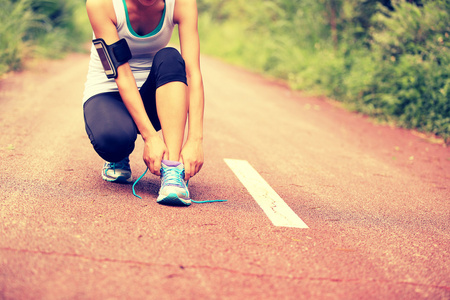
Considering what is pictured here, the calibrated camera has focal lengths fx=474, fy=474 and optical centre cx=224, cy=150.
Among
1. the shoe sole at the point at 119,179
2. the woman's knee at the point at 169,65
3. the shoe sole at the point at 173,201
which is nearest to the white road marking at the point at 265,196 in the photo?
the shoe sole at the point at 173,201

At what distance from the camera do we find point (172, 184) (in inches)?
106

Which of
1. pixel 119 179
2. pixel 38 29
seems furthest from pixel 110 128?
pixel 38 29

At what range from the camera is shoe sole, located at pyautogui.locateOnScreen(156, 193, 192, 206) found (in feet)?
8.84

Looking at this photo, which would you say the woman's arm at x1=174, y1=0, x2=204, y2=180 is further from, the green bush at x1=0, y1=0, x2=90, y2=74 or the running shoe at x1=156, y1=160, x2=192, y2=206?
the green bush at x1=0, y1=0, x2=90, y2=74

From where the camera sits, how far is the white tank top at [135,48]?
2.84 m

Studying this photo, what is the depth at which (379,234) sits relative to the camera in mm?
2689

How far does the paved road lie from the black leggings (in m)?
0.31

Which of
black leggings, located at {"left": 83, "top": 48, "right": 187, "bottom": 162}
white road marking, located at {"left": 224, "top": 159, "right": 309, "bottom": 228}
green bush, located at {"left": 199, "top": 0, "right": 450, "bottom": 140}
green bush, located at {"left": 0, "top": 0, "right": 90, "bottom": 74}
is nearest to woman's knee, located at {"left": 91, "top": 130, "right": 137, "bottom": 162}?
black leggings, located at {"left": 83, "top": 48, "right": 187, "bottom": 162}

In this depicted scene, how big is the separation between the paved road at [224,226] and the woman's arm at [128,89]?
0.31 m

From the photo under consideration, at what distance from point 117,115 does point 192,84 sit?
497mm

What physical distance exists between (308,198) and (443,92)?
11.9ft

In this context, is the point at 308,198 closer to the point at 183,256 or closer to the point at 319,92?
the point at 183,256

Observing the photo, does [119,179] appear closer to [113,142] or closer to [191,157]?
[113,142]

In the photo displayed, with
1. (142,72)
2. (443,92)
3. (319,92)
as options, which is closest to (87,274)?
(142,72)
